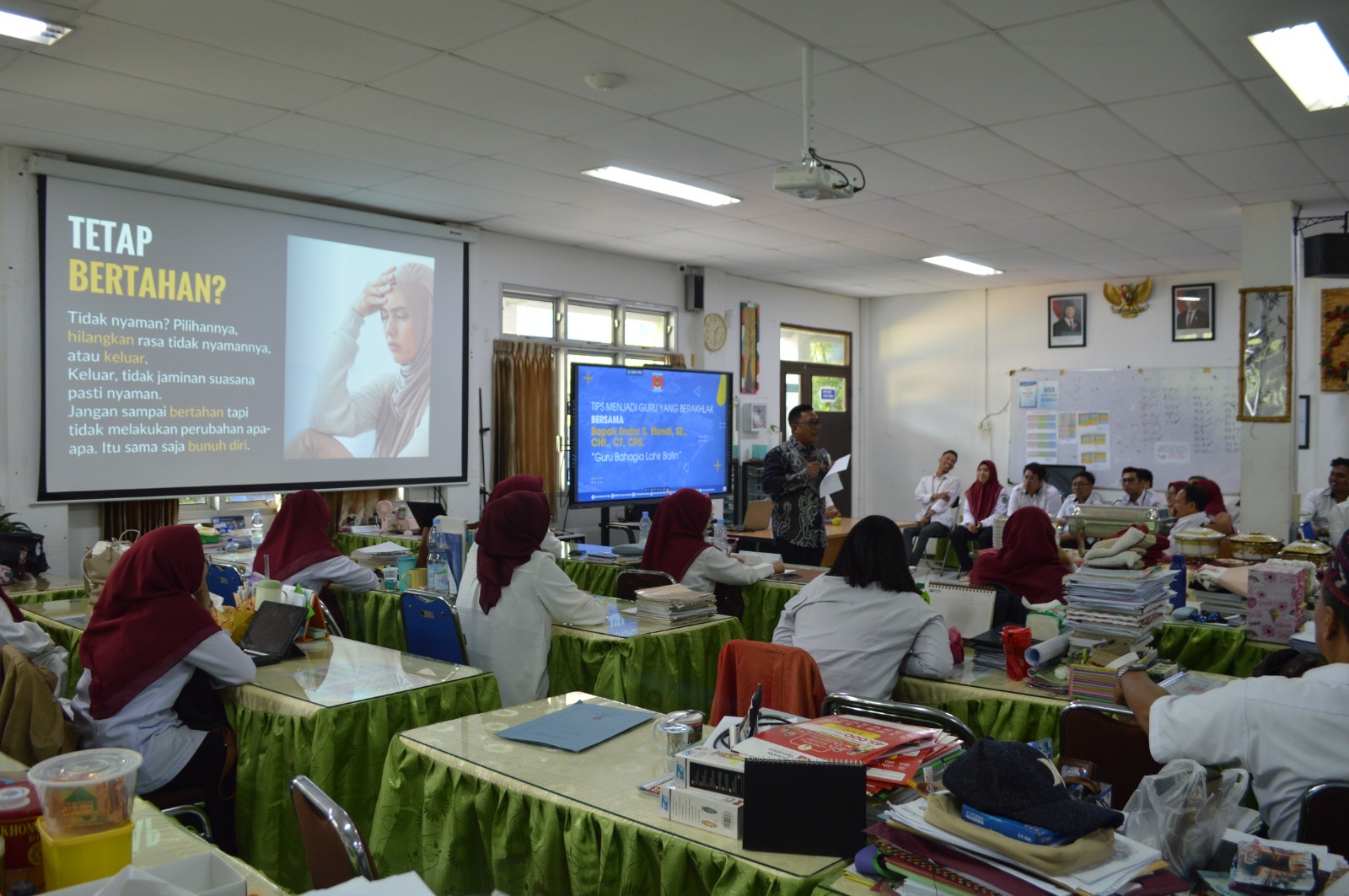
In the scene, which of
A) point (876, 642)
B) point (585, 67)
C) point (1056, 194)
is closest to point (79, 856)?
point (876, 642)

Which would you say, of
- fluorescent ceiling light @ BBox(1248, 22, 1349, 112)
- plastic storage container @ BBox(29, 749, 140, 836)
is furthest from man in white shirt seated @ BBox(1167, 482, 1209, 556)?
plastic storage container @ BBox(29, 749, 140, 836)

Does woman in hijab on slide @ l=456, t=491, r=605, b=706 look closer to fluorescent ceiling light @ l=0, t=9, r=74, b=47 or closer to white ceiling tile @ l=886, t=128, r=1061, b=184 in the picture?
fluorescent ceiling light @ l=0, t=9, r=74, b=47

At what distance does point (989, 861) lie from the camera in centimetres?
145

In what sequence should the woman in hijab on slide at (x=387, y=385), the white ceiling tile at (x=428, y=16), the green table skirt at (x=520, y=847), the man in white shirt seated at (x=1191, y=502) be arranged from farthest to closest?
the woman in hijab on slide at (x=387, y=385)
the man in white shirt seated at (x=1191, y=502)
the white ceiling tile at (x=428, y=16)
the green table skirt at (x=520, y=847)

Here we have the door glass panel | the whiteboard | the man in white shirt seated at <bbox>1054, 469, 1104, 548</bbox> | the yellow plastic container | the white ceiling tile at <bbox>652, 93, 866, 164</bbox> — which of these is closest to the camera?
the yellow plastic container

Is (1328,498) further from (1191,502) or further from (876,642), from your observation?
(876,642)

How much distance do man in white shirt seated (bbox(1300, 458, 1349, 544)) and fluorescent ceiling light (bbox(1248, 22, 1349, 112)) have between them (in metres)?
3.88

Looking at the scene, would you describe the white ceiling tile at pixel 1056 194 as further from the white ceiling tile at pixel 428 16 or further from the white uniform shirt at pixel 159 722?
the white uniform shirt at pixel 159 722

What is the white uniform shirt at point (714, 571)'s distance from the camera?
4.88 m

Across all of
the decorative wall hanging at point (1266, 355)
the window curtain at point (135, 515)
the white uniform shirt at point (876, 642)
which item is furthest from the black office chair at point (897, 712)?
the decorative wall hanging at point (1266, 355)

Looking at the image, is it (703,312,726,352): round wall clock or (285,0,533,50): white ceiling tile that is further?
(703,312,726,352): round wall clock

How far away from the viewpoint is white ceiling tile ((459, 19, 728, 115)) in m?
3.84

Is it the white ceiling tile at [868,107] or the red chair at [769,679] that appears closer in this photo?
the red chair at [769,679]

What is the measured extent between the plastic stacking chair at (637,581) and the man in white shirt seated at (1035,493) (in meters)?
5.88
